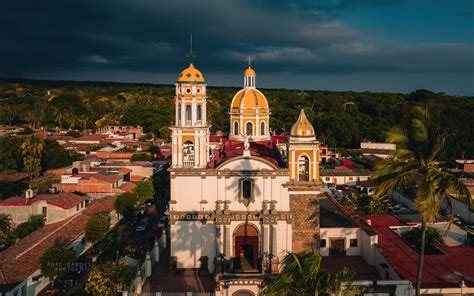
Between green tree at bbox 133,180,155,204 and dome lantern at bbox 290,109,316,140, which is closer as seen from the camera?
dome lantern at bbox 290,109,316,140

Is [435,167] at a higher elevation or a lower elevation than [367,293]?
higher

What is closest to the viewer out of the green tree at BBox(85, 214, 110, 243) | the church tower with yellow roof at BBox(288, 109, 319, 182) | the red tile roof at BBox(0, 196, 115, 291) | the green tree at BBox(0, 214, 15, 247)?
the red tile roof at BBox(0, 196, 115, 291)

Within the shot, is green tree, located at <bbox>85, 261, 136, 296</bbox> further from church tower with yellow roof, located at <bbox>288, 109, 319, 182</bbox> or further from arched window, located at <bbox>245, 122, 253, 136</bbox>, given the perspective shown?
arched window, located at <bbox>245, 122, 253, 136</bbox>

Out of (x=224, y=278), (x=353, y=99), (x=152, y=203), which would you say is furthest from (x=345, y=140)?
(x=224, y=278)

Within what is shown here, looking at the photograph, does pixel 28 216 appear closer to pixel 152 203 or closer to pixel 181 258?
pixel 152 203

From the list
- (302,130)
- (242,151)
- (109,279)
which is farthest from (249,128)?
(109,279)

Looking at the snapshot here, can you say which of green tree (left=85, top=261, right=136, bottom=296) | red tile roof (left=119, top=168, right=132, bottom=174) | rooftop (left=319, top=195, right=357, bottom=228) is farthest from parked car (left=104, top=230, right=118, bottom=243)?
rooftop (left=319, top=195, right=357, bottom=228)
